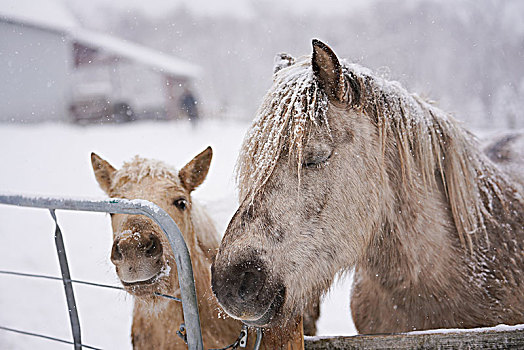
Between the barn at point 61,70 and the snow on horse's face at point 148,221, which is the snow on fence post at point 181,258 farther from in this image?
the barn at point 61,70

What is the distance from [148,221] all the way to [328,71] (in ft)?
3.91

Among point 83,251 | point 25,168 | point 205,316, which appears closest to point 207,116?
point 25,168

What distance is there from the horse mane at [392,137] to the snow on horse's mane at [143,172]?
0.80 m

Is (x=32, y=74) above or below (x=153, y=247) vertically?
above

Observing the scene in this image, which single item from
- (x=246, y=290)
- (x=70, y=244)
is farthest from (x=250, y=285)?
(x=70, y=244)

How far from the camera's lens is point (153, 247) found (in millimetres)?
1874

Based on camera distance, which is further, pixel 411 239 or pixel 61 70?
pixel 61 70

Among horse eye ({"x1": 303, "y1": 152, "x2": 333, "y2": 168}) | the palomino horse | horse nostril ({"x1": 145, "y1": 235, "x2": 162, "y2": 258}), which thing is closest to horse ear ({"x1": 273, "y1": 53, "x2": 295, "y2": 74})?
horse eye ({"x1": 303, "y1": 152, "x2": 333, "y2": 168})

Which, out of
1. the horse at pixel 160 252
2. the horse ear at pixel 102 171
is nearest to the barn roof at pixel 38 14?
the horse ear at pixel 102 171

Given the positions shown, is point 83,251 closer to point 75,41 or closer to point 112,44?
point 75,41

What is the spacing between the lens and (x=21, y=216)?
7344mm

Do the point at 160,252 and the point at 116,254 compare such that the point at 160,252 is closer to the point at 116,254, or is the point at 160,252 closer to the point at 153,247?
the point at 153,247

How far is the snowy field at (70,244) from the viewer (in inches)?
162

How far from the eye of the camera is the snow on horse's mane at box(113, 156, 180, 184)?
7.60 ft
